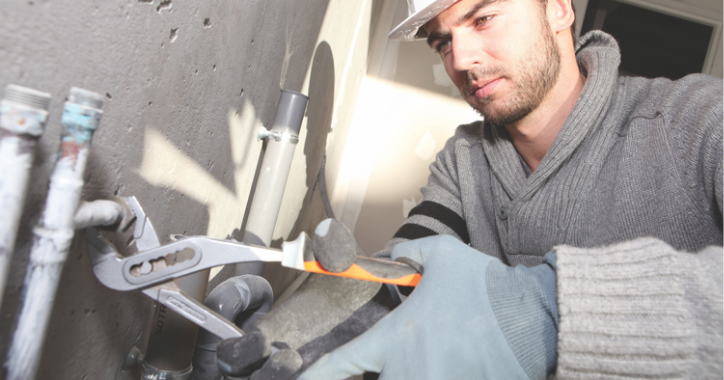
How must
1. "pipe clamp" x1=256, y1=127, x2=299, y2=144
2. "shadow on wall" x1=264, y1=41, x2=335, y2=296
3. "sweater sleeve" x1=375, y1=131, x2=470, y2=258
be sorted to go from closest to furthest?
"pipe clamp" x1=256, y1=127, x2=299, y2=144
"sweater sleeve" x1=375, y1=131, x2=470, y2=258
"shadow on wall" x1=264, y1=41, x2=335, y2=296

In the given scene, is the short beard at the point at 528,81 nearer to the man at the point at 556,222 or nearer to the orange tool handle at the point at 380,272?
the man at the point at 556,222

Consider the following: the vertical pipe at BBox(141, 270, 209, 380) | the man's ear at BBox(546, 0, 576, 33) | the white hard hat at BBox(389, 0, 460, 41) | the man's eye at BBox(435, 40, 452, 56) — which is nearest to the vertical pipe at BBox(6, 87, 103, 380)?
the vertical pipe at BBox(141, 270, 209, 380)

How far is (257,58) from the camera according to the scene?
32.5 inches

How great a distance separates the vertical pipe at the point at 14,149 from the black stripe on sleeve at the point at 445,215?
109 centimetres

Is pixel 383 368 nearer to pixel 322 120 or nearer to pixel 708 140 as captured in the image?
pixel 708 140

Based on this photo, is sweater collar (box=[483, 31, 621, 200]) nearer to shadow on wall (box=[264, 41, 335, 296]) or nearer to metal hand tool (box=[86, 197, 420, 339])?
shadow on wall (box=[264, 41, 335, 296])

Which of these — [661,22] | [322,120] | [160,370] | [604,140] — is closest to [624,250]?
[604,140]

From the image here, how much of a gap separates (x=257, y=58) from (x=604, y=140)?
2.94 feet

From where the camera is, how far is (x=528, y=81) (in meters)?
1.17

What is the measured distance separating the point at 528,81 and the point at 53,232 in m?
1.17

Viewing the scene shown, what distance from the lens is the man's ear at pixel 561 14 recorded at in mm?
1255

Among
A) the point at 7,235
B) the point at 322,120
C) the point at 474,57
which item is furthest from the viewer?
the point at 322,120

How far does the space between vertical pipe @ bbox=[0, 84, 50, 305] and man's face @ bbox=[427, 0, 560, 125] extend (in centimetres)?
107

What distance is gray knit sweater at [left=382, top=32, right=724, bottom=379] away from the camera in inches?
19.9
